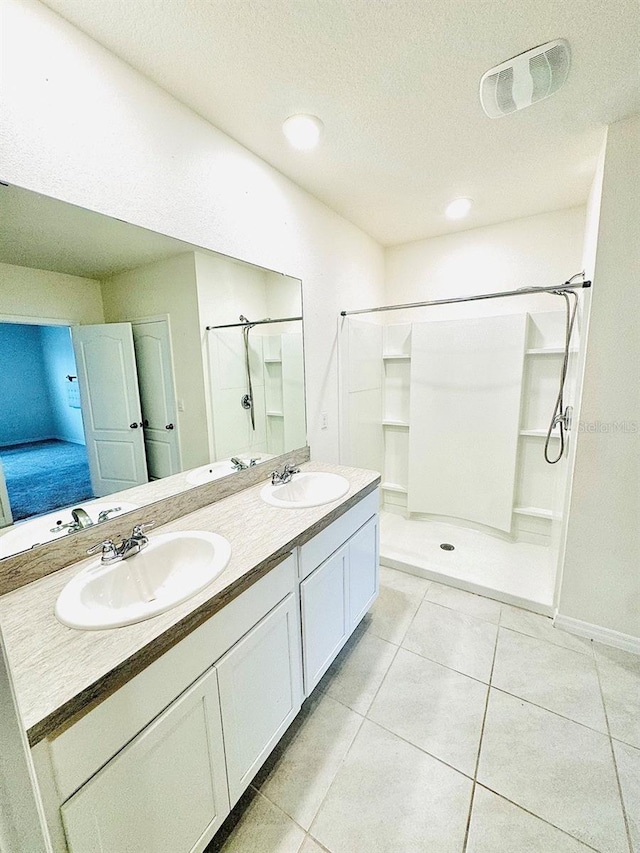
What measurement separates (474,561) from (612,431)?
51.0 inches

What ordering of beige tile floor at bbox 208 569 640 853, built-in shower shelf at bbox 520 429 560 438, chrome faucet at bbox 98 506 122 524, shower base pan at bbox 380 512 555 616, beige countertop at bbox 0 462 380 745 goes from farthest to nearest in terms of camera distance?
built-in shower shelf at bbox 520 429 560 438, shower base pan at bbox 380 512 555 616, chrome faucet at bbox 98 506 122 524, beige tile floor at bbox 208 569 640 853, beige countertop at bbox 0 462 380 745

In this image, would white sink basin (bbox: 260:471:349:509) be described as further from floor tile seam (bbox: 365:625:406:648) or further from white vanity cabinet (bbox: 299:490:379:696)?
floor tile seam (bbox: 365:625:406:648)

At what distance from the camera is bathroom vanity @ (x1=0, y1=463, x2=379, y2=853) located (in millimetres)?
670

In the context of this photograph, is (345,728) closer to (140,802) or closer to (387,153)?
(140,802)

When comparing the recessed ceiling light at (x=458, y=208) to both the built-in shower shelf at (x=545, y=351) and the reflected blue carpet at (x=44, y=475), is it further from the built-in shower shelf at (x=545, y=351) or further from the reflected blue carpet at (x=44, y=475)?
the reflected blue carpet at (x=44, y=475)

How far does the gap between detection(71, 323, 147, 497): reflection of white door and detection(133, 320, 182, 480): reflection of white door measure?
3cm

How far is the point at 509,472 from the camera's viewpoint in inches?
104

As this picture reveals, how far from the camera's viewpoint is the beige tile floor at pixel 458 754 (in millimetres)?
1074

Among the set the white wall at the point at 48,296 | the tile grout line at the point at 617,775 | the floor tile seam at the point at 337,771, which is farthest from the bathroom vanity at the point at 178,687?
the tile grout line at the point at 617,775

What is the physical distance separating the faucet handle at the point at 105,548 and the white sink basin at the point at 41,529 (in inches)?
3.5

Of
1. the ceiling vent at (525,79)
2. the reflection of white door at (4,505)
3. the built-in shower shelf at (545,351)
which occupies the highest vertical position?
the ceiling vent at (525,79)

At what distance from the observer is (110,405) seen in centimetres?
132

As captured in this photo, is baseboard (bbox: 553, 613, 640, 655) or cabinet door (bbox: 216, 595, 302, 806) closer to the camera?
cabinet door (bbox: 216, 595, 302, 806)

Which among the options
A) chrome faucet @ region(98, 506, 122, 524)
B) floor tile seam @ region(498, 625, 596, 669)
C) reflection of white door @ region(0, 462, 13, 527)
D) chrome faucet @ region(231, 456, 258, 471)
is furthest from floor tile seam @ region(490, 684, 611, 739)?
reflection of white door @ region(0, 462, 13, 527)
